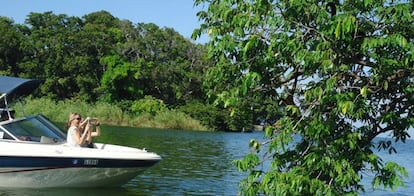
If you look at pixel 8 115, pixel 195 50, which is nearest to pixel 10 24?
pixel 195 50

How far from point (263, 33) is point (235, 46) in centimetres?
38

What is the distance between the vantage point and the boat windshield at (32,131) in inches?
510

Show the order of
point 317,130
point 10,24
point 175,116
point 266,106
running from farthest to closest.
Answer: point 10,24, point 175,116, point 266,106, point 317,130

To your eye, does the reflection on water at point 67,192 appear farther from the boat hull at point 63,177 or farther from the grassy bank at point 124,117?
the grassy bank at point 124,117

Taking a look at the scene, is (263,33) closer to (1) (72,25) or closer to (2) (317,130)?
(2) (317,130)

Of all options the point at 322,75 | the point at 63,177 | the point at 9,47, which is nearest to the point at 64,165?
the point at 63,177

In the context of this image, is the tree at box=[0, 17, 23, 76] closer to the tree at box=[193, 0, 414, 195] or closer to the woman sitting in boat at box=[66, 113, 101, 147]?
the woman sitting in boat at box=[66, 113, 101, 147]

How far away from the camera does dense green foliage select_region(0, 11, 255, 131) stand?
7081 cm

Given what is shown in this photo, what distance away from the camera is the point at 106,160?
44.7ft

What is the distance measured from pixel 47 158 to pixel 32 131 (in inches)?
39.8

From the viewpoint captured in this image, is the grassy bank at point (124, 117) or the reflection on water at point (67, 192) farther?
the grassy bank at point (124, 117)

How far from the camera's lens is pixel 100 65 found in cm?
7656

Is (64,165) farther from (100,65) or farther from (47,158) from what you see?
(100,65)

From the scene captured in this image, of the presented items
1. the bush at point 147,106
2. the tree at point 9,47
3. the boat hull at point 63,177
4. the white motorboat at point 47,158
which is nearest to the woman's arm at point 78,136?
the white motorboat at point 47,158
